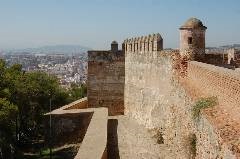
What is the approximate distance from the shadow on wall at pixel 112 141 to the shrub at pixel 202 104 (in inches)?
212

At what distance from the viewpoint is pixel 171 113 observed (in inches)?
628

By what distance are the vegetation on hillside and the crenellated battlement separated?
6.41m

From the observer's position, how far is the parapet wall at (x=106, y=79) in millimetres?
25828

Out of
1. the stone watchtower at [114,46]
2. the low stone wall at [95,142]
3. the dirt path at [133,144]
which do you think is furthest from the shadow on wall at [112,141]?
the stone watchtower at [114,46]

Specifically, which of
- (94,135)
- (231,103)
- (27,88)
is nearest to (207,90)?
(231,103)

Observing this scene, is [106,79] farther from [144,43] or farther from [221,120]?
[221,120]

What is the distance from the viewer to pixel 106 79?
25844 millimetres

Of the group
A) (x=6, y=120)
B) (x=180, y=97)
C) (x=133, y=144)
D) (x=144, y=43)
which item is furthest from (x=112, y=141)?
(x=6, y=120)

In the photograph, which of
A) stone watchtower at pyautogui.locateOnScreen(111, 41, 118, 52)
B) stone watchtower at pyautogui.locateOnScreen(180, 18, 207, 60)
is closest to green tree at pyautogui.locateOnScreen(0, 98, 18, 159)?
stone watchtower at pyautogui.locateOnScreen(111, 41, 118, 52)

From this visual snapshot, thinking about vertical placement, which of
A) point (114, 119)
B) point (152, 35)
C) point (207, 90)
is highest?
point (152, 35)

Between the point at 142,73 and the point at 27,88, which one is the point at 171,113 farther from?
the point at 27,88

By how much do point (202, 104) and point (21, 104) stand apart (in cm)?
1837

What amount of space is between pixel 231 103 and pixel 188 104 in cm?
335

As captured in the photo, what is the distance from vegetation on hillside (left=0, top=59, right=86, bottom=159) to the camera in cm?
2314
